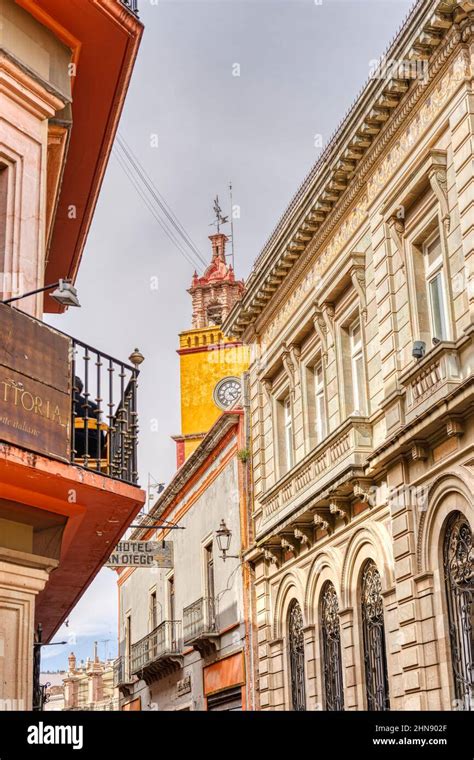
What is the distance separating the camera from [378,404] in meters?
16.1

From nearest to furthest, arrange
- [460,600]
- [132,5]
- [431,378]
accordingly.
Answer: [132,5], [460,600], [431,378]

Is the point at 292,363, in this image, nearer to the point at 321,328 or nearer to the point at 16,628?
the point at 321,328

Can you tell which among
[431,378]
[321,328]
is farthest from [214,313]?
[431,378]

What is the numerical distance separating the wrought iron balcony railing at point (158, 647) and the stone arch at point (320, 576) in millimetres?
9432

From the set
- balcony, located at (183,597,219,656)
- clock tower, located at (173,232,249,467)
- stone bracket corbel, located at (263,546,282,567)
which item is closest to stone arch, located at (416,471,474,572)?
stone bracket corbel, located at (263,546,282,567)

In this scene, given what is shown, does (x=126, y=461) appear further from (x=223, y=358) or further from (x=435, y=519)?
(x=223, y=358)

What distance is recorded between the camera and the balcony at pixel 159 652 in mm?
27719

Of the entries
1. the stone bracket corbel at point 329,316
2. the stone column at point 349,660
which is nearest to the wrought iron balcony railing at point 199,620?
the stone column at point 349,660

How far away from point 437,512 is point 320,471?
4013 millimetres

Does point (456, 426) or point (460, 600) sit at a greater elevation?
point (456, 426)

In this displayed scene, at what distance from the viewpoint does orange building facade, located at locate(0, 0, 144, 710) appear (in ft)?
27.0

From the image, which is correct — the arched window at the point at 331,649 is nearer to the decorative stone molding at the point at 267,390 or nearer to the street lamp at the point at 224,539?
the street lamp at the point at 224,539

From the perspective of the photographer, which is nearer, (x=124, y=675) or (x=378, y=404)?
(x=378, y=404)
